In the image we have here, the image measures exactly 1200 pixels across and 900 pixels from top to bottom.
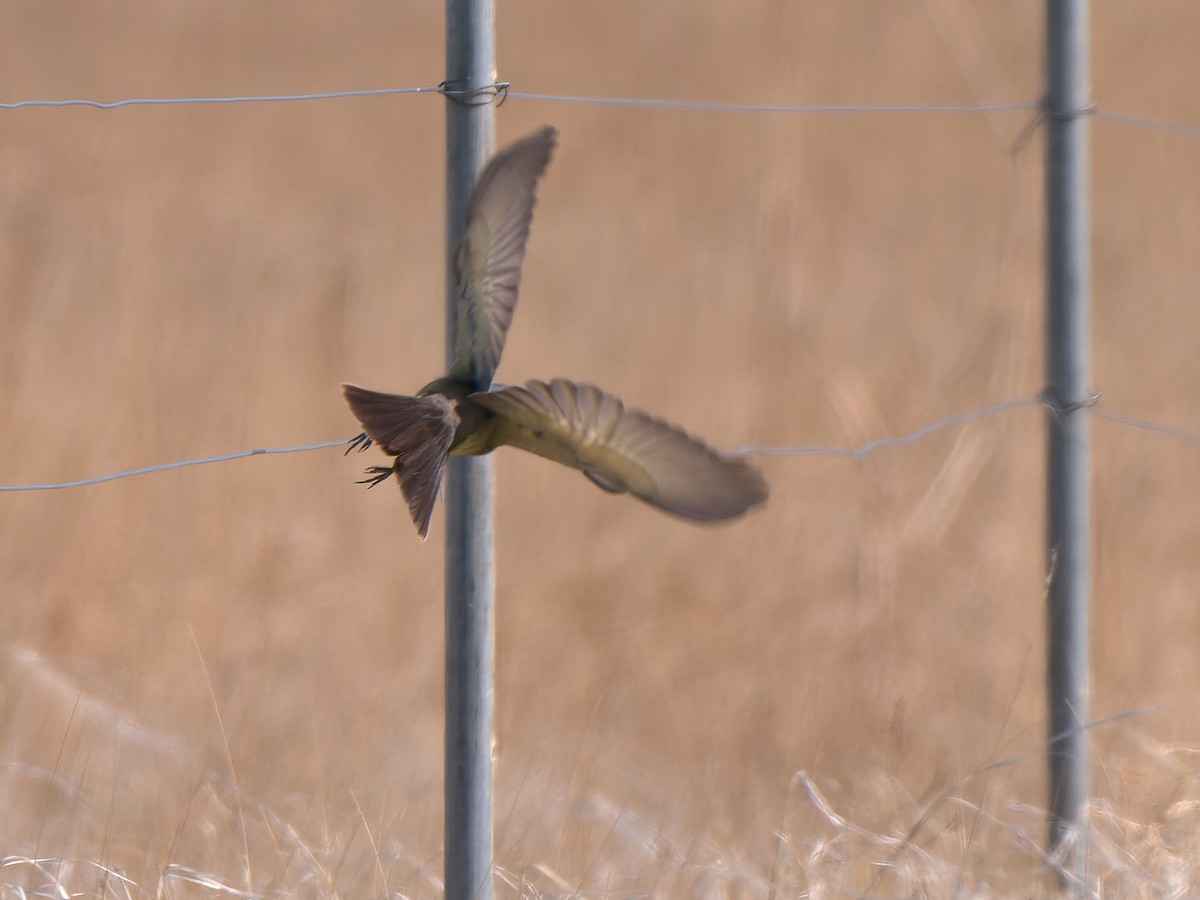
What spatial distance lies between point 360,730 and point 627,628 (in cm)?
49

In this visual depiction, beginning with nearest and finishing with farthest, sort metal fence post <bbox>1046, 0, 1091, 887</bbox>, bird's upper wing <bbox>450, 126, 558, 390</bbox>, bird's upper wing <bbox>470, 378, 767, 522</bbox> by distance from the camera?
bird's upper wing <bbox>470, 378, 767, 522</bbox>
bird's upper wing <bbox>450, 126, 558, 390</bbox>
metal fence post <bbox>1046, 0, 1091, 887</bbox>

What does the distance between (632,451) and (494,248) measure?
0.24 meters

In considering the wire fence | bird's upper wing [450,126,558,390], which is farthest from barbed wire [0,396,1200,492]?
bird's upper wing [450,126,558,390]

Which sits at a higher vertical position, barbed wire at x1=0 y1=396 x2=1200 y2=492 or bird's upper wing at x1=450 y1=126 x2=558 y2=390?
bird's upper wing at x1=450 y1=126 x2=558 y2=390

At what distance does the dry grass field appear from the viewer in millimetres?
1883

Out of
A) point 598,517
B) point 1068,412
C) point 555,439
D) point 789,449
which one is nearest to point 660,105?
point 789,449

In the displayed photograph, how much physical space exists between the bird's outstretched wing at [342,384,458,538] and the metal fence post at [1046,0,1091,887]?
0.94 meters

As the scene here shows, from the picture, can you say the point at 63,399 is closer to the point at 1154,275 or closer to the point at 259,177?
the point at 259,177

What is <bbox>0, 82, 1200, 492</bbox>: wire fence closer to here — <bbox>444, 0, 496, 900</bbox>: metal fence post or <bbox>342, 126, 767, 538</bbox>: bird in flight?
<bbox>444, 0, 496, 900</bbox>: metal fence post

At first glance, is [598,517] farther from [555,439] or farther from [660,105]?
[555,439]

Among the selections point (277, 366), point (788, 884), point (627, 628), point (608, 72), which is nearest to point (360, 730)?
point (627, 628)

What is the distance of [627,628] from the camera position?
8.27ft

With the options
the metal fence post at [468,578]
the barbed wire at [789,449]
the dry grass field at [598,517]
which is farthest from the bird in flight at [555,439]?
the dry grass field at [598,517]

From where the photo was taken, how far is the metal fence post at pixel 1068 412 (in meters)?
1.67
